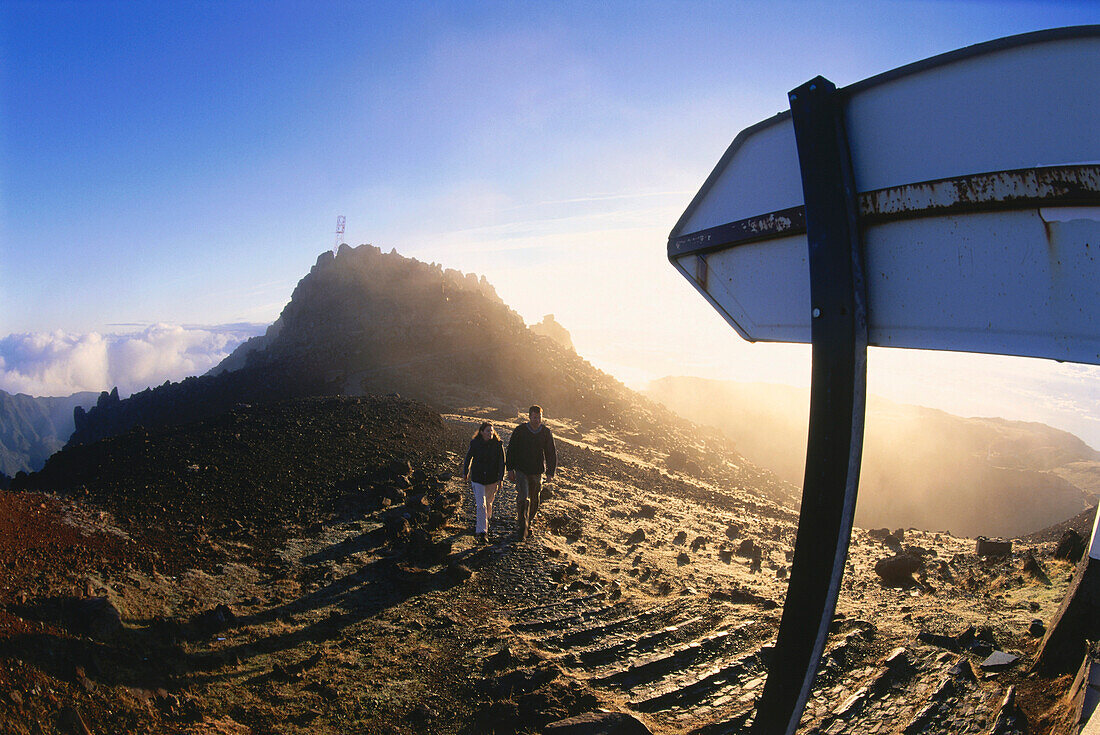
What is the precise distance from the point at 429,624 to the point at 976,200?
5926mm

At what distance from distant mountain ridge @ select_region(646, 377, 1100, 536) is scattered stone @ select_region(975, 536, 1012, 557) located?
3473cm

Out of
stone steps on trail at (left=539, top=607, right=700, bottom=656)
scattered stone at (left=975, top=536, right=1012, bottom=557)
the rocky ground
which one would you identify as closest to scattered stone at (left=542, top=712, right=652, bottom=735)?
the rocky ground

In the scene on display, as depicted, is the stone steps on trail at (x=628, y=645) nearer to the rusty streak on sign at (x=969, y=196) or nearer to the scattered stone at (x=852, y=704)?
the scattered stone at (x=852, y=704)

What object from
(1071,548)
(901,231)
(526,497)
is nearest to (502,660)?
(526,497)

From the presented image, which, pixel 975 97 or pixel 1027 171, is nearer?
pixel 1027 171

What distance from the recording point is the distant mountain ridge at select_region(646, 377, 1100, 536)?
51344mm

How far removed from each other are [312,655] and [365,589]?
1.52 metres

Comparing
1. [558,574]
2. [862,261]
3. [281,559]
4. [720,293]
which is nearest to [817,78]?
[862,261]

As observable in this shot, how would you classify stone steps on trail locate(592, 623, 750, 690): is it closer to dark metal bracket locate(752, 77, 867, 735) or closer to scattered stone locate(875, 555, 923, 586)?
dark metal bracket locate(752, 77, 867, 735)

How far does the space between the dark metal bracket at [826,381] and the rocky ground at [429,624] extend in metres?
2.85

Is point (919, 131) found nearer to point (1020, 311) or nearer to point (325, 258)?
point (1020, 311)

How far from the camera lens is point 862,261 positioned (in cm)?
193

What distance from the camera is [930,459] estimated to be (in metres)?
60.1

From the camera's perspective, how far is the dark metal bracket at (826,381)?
6.22 ft
